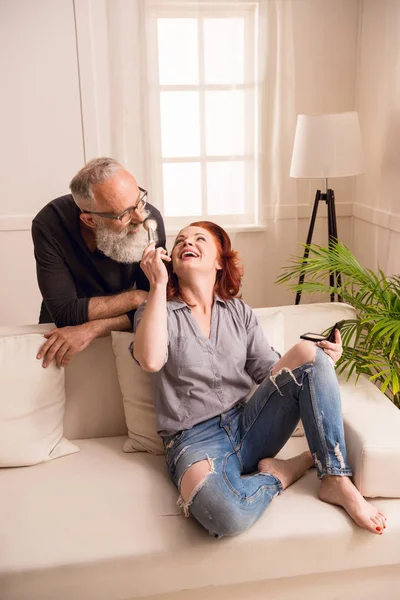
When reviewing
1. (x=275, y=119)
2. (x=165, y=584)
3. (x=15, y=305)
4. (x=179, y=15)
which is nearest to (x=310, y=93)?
(x=275, y=119)

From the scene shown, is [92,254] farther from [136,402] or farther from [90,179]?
[136,402]

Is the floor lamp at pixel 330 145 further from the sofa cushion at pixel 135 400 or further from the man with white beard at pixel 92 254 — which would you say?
the sofa cushion at pixel 135 400

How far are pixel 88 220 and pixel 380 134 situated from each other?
1.90 meters

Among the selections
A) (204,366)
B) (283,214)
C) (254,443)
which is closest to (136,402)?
(204,366)

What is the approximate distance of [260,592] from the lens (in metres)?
1.61

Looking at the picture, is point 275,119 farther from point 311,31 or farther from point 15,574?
point 15,574

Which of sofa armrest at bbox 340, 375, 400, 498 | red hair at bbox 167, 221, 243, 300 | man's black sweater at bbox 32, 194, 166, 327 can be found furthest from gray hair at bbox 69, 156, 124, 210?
sofa armrest at bbox 340, 375, 400, 498

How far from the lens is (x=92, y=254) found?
217 centimetres

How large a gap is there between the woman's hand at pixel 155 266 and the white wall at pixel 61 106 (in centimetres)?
193

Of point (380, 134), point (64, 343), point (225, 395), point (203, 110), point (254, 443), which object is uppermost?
point (203, 110)

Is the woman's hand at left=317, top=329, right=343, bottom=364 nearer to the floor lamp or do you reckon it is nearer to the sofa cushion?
the sofa cushion

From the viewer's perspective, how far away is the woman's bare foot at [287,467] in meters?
1.72

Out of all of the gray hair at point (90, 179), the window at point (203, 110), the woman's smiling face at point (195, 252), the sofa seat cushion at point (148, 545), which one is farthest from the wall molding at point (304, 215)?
the sofa seat cushion at point (148, 545)

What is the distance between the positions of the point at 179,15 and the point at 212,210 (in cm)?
114
